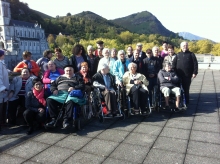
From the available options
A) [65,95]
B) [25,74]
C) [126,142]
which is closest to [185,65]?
[126,142]

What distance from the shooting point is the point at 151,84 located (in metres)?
6.18

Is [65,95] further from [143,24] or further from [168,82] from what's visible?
[143,24]

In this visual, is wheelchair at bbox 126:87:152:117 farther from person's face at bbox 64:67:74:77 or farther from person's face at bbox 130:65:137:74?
person's face at bbox 64:67:74:77

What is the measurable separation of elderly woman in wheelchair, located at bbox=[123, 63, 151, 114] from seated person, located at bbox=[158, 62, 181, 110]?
52 centimetres

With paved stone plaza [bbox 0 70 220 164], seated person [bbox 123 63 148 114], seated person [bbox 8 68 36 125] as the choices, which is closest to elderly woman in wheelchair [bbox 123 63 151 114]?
seated person [bbox 123 63 148 114]

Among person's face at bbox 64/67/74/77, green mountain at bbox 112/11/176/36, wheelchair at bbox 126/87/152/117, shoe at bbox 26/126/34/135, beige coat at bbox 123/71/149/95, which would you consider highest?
green mountain at bbox 112/11/176/36

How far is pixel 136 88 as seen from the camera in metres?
5.22

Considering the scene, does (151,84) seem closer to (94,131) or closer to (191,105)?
(191,105)

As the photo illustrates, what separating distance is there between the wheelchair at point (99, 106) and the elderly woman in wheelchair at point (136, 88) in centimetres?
33

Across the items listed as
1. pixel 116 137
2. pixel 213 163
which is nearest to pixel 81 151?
pixel 116 137

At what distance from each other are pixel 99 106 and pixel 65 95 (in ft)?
2.86

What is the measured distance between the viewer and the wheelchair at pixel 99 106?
499 centimetres

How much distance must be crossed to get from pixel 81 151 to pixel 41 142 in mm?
842

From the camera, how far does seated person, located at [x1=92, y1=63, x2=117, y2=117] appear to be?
5.00 metres
